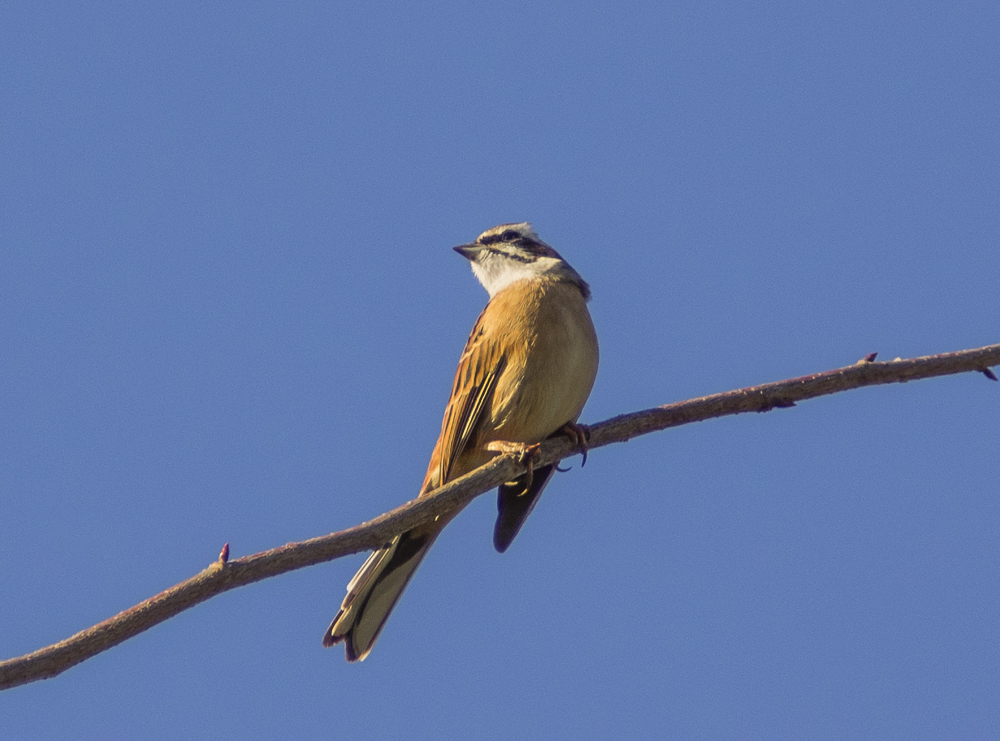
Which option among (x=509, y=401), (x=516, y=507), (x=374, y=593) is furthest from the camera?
(x=516, y=507)

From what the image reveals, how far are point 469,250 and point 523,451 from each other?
3.54 metres

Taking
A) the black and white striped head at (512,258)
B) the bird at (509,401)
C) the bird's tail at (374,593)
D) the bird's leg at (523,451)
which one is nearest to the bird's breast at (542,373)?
the bird at (509,401)

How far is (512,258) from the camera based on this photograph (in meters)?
10.4

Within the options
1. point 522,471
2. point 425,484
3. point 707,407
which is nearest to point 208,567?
point 522,471

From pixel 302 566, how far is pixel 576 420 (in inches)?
138

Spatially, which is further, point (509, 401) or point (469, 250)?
point (469, 250)

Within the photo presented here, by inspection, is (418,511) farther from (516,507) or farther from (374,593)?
(516,507)

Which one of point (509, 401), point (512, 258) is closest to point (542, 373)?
point (509, 401)

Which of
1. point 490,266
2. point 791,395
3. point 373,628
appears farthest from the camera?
point 490,266

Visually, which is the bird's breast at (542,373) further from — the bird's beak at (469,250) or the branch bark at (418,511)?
the bird's beak at (469,250)

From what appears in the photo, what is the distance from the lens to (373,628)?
26.1 feet

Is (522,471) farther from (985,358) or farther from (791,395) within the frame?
(985,358)

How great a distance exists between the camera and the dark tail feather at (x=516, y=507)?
8.85 metres

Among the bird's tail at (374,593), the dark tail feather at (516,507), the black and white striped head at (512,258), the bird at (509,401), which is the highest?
the black and white striped head at (512,258)
